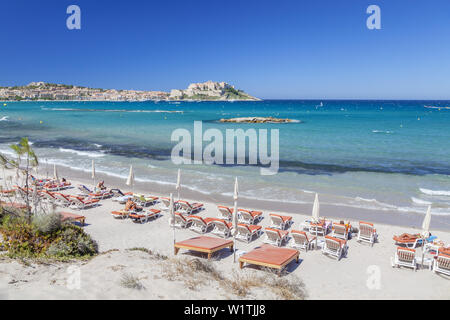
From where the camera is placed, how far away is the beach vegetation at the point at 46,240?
7.25 meters

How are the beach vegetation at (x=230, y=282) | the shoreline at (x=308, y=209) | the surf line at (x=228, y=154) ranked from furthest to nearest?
the surf line at (x=228, y=154)
the shoreline at (x=308, y=209)
the beach vegetation at (x=230, y=282)

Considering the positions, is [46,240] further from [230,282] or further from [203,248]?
[230,282]

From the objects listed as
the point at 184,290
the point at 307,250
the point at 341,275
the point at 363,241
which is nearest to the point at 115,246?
the point at 184,290

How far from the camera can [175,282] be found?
6.05 m

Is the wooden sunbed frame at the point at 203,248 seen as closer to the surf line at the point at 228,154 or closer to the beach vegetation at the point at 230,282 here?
the beach vegetation at the point at 230,282

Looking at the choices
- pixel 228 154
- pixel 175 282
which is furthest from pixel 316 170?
pixel 175 282

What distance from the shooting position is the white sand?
18.2 ft

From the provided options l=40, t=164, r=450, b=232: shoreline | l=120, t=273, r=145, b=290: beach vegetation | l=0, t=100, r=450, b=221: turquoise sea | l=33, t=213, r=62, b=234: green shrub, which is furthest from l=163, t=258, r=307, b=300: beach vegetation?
l=0, t=100, r=450, b=221: turquoise sea

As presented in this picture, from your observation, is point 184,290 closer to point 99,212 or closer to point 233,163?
point 99,212

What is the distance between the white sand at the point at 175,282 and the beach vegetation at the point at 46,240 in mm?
698

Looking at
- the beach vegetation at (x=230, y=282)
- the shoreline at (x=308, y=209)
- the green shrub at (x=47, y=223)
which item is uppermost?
the green shrub at (x=47, y=223)

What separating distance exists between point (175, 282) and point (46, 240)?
3846 mm

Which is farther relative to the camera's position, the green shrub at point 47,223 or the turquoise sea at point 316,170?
the turquoise sea at point 316,170

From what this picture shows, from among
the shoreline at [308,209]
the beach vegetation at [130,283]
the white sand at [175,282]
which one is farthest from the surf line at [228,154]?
the beach vegetation at [130,283]
